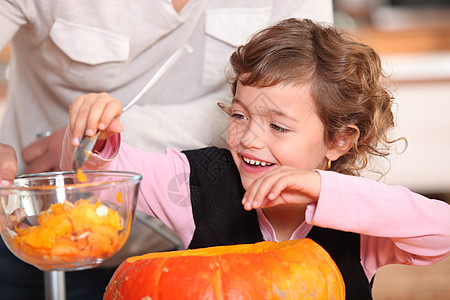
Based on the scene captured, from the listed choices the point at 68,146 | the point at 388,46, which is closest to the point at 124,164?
the point at 68,146

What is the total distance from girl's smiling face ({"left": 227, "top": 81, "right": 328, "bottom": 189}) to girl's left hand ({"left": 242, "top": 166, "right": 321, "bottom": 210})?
0.14 m

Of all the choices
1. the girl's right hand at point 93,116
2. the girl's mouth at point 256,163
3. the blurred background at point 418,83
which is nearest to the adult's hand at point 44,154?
the girl's right hand at point 93,116

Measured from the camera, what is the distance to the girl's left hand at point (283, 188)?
0.73 meters

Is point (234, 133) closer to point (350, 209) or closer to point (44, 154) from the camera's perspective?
point (350, 209)

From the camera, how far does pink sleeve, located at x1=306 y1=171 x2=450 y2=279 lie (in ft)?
2.52

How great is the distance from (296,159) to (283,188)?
7.7 inches

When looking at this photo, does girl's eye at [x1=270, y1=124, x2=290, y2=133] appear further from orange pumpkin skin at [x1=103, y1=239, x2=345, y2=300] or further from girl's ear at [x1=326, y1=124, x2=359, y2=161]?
orange pumpkin skin at [x1=103, y1=239, x2=345, y2=300]

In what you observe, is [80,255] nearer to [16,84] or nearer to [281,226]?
[281,226]

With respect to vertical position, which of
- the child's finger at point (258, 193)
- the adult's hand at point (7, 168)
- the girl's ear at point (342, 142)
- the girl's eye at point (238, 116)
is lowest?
the girl's ear at point (342, 142)

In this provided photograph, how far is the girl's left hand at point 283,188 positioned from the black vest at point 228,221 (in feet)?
0.63

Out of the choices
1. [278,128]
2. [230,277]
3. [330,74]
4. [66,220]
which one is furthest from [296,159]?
[66,220]

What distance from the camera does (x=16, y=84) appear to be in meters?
1.24

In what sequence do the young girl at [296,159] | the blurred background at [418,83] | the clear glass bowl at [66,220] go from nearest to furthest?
the clear glass bowl at [66,220] < the young girl at [296,159] < the blurred background at [418,83]

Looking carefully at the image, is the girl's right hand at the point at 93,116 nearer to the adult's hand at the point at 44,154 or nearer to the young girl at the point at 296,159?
the young girl at the point at 296,159
